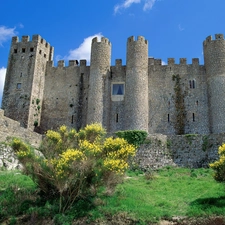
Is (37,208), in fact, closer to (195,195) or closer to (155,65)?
(195,195)

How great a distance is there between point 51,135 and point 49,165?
3724 millimetres

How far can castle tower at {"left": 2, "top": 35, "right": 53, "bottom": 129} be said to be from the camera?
3516cm

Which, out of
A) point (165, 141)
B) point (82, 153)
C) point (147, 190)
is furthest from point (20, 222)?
point (165, 141)

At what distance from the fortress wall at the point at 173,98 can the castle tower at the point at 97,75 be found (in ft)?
16.0

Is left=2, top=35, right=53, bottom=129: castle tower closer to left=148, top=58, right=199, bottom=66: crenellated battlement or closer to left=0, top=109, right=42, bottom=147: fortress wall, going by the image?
left=0, top=109, right=42, bottom=147: fortress wall

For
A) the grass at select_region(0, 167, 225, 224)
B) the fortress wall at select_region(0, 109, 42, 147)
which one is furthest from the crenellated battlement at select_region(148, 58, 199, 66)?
the grass at select_region(0, 167, 225, 224)

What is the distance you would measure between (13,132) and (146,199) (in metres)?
12.6

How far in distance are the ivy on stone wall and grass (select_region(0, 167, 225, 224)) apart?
1236 cm

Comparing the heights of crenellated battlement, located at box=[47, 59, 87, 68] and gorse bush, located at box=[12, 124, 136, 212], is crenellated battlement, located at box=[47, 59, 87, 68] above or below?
above

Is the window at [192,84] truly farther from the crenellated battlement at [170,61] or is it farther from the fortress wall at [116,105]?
the fortress wall at [116,105]

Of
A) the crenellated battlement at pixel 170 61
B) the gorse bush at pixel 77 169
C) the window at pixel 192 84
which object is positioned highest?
the crenellated battlement at pixel 170 61

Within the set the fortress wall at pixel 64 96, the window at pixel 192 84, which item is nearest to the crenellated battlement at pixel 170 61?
the window at pixel 192 84

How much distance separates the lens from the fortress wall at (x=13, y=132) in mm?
24078

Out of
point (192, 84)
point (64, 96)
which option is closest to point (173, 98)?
point (192, 84)
